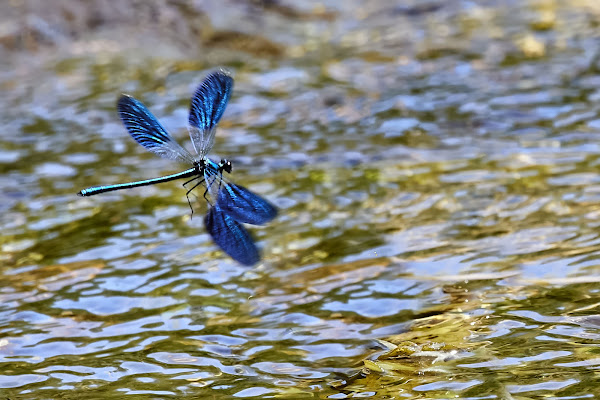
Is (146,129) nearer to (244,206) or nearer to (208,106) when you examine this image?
(208,106)

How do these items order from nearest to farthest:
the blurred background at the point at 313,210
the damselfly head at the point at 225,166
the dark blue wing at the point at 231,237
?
1. the dark blue wing at the point at 231,237
2. the blurred background at the point at 313,210
3. the damselfly head at the point at 225,166

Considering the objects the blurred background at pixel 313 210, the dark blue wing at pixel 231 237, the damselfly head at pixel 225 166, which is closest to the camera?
the dark blue wing at pixel 231 237

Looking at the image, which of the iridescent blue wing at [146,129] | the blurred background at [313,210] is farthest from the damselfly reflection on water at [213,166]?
the blurred background at [313,210]

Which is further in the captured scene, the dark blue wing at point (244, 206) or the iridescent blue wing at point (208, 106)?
the iridescent blue wing at point (208, 106)

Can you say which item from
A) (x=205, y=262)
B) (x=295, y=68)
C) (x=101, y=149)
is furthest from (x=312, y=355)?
(x=295, y=68)

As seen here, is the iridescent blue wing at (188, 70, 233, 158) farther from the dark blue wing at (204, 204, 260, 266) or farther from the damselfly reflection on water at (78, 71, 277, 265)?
the dark blue wing at (204, 204, 260, 266)

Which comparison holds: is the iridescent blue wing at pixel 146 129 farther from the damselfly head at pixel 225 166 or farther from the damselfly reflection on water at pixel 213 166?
the damselfly head at pixel 225 166

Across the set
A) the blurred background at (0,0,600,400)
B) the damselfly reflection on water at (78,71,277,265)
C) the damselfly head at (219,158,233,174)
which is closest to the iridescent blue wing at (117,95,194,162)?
the damselfly reflection on water at (78,71,277,265)
